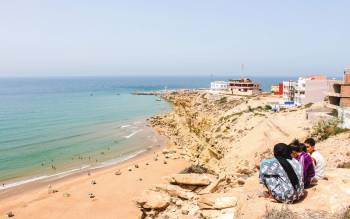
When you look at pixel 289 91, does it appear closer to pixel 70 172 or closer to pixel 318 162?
pixel 70 172

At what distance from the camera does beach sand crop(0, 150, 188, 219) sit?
2368 centimetres

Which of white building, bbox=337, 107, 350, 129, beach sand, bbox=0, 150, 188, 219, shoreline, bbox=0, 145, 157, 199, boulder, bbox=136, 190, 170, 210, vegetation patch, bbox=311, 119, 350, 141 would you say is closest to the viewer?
boulder, bbox=136, 190, 170, 210

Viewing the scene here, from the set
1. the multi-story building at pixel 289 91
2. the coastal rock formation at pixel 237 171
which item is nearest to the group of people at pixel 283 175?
the coastal rock formation at pixel 237 171

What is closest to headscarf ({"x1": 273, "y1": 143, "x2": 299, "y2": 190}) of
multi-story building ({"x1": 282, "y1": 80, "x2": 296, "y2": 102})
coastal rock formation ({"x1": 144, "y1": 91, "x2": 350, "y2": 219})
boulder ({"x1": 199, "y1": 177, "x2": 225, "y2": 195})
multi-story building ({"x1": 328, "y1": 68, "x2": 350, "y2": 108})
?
coastal rock formation ({"x1": 144, "y1": 91, "x2": 350, "y2": 219})

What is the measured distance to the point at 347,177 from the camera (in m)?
10.8

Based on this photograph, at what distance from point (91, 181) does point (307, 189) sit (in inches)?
979

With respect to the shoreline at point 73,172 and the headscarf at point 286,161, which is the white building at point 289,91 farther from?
the headscarf at point 286,161

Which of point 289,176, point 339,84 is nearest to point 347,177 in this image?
point 289,176

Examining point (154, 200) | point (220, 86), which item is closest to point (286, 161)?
point (154, 200)

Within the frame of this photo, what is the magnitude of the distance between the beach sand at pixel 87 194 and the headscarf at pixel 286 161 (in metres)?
12.3

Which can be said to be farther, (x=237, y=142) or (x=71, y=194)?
(x=237, y=142)

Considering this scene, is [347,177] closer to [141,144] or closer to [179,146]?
[179,146]

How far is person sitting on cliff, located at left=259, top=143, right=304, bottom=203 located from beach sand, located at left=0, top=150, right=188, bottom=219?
39.3ft

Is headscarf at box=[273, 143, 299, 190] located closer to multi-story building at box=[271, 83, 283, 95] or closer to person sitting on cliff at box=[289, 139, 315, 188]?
person sitting on cliff at box=[289, 139, 315, 188]
